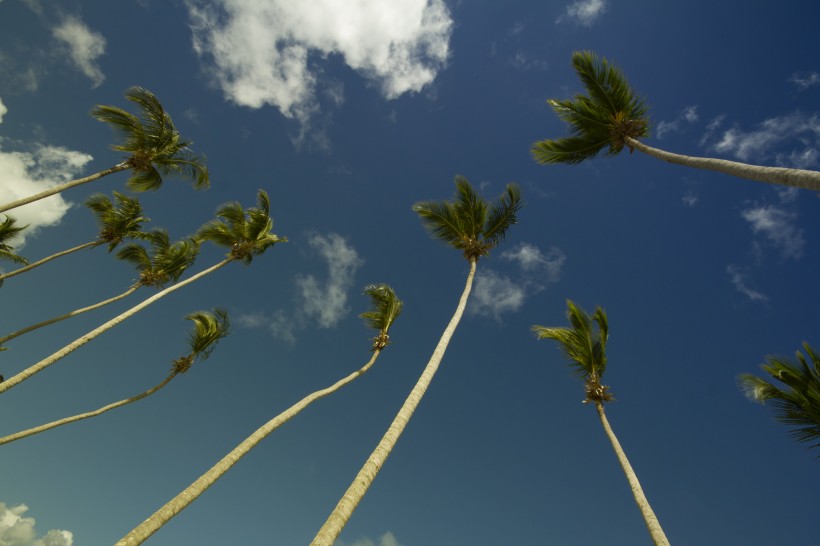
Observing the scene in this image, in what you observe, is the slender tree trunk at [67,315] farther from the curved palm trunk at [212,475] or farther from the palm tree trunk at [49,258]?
the curved palm trunk at [212,475]

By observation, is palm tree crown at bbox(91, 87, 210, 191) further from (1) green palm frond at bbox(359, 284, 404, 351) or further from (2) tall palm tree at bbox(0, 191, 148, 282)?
(1) green palm frond at bbox(359, 284, 404, 351)

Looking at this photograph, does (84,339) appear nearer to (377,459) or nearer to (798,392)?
(377,459)

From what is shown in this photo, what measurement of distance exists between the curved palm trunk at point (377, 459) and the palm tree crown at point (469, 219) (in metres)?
4.34

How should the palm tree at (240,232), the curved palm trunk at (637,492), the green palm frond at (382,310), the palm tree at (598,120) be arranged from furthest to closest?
1. the palm tree at (240,232)
2. the green palm frond at (382,310)
3. the palm tree at (598,120)
4. the curved palm trunk at (637,492)

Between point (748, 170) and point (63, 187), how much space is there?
710 inches

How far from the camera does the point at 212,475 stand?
30.1 feet

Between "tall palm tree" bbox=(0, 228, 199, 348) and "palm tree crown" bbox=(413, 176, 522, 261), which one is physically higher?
"palm tree crown" bbox=(413, 176, 522, 261)

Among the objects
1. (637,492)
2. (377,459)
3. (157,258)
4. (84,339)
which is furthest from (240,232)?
(637,492)

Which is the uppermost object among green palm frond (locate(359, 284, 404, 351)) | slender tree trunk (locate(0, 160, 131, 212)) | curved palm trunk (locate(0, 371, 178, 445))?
green palm frond (locate(359, 284, 404, 351))

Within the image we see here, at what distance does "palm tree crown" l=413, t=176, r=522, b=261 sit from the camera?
14.6 m

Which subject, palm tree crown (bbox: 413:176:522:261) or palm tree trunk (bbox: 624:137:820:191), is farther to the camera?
palm tree crown (bbox: 413:176:522:261)

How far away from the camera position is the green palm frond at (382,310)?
1492cm

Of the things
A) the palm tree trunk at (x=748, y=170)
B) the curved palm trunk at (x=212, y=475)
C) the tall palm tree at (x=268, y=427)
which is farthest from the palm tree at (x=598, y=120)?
the curved palm trunk at (x=212, y=475)

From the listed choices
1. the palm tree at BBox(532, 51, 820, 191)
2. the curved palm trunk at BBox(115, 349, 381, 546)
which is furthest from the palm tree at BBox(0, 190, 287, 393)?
the palm tree at BBox(532, 51, 820, 191)
